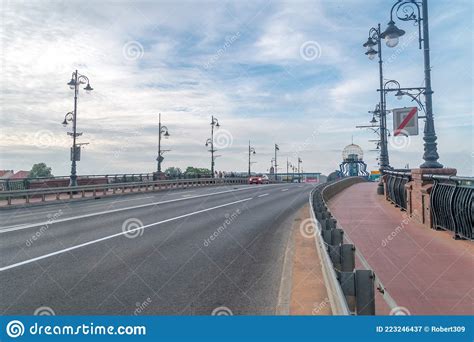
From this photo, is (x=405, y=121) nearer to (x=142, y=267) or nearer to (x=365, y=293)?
(x=142, y=267)

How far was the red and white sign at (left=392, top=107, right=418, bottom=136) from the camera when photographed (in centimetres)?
1216

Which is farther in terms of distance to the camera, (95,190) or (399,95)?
(95,190)

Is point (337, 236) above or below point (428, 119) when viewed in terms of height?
below

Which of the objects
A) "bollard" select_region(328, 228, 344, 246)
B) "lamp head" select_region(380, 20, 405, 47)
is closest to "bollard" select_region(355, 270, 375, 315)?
"bollard" select_region(328, 228, 344, 246)

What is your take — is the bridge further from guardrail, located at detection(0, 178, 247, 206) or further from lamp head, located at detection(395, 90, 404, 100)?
guardrail, located at detection(0, 178, 247, 206)

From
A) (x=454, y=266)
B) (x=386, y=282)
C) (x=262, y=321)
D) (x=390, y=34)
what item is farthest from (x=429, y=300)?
(x=390, y=34)

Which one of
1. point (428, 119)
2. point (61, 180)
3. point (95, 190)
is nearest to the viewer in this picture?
point (428, 119)

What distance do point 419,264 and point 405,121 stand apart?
283 inches

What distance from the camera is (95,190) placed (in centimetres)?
2767

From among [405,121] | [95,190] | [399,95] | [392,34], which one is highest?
[392,34]

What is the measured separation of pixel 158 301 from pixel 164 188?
33217 millimetres

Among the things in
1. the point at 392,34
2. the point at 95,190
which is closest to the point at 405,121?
the point at 392,34

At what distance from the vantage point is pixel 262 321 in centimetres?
370

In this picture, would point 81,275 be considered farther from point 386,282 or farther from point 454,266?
point 454,266
